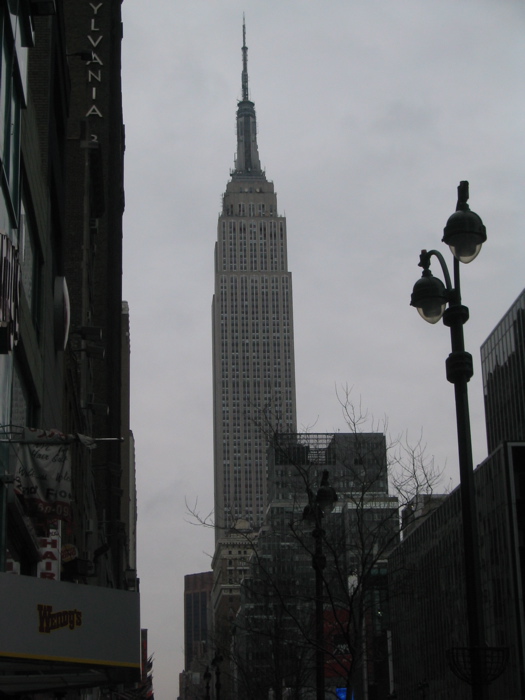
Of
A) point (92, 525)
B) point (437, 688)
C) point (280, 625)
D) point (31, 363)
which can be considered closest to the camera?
point (31, 363)

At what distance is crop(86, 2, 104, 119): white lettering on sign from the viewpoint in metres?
75.9

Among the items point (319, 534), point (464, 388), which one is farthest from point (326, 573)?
point (464, 388)

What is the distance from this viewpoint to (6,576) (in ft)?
55.9

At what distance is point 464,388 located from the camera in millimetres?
14195

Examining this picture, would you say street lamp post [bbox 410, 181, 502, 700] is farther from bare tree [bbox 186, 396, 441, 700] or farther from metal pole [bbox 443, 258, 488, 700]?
bare tree [bbox 186, 396, 441, 700]

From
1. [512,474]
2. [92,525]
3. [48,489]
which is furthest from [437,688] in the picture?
[48,489]

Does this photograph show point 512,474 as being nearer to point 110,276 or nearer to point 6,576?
point 110,276

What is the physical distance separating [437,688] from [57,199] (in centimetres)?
6855

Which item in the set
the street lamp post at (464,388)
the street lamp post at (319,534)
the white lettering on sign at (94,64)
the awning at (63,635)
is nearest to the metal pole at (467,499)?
the street lamp post at (464,388)

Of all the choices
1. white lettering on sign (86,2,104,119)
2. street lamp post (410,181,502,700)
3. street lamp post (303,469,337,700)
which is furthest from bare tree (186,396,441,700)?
white lettering on sign (86,2,104,119)

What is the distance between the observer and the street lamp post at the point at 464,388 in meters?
13.2

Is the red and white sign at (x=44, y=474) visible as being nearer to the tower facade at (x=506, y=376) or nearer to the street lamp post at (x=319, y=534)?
the street lamp post at (x=319, y=534)

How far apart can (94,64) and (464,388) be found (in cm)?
6756

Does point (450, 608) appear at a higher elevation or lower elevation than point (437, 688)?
higher
